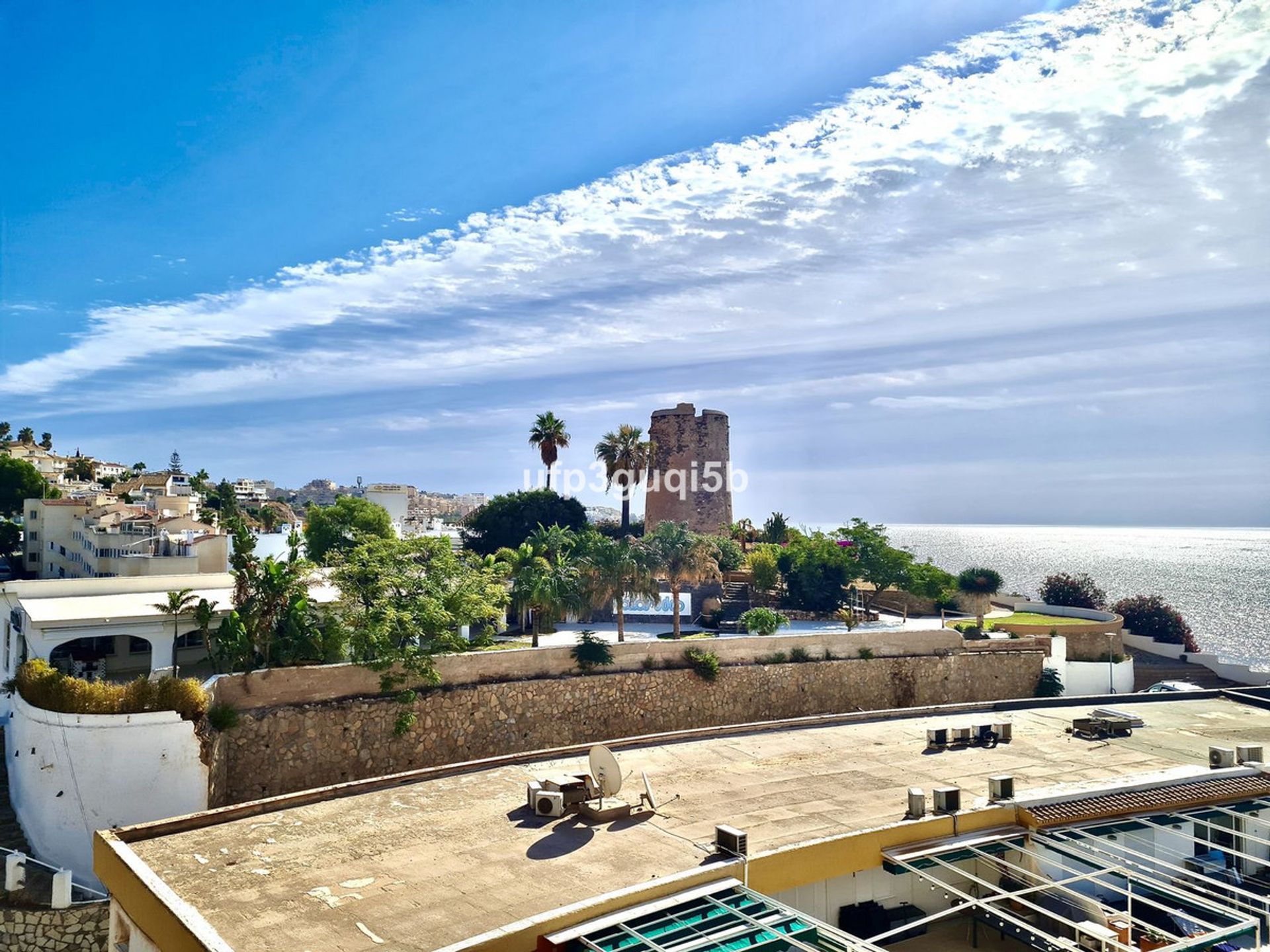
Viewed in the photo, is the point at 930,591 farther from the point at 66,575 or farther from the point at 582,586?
the point at 66,575

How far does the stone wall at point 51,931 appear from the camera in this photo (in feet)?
49.0

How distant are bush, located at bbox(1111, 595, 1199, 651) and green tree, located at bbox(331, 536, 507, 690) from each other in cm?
2757

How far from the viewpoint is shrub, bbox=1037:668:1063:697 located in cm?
2798

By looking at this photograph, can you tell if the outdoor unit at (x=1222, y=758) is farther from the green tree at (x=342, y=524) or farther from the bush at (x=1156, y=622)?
the green tree at (x=342, y=524)

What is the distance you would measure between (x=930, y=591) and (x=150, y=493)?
45.7 metres

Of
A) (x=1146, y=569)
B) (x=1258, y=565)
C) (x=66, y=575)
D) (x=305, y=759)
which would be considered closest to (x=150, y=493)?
(x=66, y=575)

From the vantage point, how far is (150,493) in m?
56.1

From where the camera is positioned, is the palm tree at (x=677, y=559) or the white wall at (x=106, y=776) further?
the palm tree at (x=677, y=559)

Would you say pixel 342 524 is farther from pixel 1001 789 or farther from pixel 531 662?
pixel 1001 789

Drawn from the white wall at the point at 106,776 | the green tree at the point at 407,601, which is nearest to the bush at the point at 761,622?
the green tree at the point at 407,601

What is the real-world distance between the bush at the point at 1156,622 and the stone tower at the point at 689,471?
2189 centimetres

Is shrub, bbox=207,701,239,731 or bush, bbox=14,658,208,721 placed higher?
bush, bbox=14,658,208,721

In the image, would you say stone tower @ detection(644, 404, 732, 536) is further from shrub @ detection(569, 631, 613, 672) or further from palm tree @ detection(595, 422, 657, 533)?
shrub @ detection(569, 631, 613, 672)

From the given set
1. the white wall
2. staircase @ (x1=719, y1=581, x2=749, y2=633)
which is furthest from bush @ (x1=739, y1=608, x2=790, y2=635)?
the white wall
